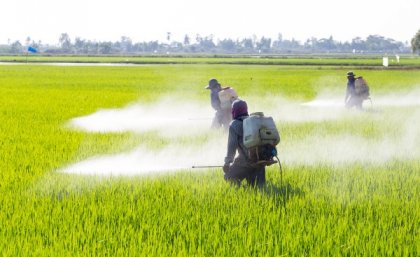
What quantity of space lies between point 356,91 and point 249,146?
1289 cm

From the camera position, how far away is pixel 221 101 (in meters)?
11.6

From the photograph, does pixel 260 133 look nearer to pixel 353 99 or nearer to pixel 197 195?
pixel 197 195

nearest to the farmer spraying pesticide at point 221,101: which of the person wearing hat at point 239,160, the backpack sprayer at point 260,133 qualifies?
the person wearing hat at point 239,160

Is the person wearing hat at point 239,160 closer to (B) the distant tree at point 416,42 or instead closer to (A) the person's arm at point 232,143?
(A) the person's arm at point 232,143

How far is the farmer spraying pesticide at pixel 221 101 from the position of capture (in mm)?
11266

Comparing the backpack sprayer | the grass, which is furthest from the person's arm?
Answer: the grass

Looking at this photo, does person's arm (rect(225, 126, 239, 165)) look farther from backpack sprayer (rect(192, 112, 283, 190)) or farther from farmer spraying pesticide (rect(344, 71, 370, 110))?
farmer spraying pesticide (rect(344, 71, 370, 110))

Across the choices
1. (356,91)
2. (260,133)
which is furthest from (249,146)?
(356,91)

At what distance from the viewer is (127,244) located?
5.21 m

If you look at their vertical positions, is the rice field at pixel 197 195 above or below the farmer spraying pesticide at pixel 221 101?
below

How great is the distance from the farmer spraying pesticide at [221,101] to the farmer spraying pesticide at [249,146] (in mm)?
3735

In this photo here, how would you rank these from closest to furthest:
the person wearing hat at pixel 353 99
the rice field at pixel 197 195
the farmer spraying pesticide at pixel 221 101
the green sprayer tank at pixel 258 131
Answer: the rice field at pixel 197 195
the green sprayer tank at pixel 258 131
the farmer spraying pesticide at pixel 221 101
the person wearing hat at pixel 353 99

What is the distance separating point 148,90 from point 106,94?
3.56 m

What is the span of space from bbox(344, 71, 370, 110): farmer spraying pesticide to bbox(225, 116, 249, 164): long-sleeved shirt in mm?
11826
